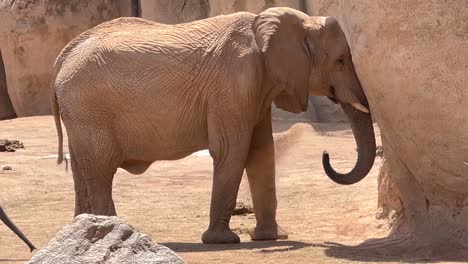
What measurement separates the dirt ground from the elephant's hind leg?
40cm

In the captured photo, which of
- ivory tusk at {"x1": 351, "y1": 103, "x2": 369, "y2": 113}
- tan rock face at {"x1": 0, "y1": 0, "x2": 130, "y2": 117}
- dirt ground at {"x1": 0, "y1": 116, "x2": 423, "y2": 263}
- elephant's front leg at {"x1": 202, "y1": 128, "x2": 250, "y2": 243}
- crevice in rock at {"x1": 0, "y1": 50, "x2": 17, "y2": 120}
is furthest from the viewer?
crevice in rock at {"x1": 0, "y1": 50, "x2": 17, "y2": 120}

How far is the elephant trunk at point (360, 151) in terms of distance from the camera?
28.4 feet

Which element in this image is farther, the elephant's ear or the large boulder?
the elephant's ear

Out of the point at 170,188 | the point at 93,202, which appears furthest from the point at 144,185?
the point at 93,202

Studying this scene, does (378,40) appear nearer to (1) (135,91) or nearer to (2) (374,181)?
(1) (135,91)

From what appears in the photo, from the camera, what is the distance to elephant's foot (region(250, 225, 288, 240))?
8.95 metres

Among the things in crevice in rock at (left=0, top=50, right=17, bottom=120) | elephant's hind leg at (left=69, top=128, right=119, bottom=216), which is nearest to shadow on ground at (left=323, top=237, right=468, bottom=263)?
elephant's hind leg at (left=69, top=128, right=119, bottom=216)

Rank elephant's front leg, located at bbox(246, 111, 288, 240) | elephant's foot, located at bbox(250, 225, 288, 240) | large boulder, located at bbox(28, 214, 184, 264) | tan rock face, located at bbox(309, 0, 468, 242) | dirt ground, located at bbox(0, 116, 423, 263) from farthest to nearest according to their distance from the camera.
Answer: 1. elephant's front leg, located at bbox(246, 111, 288, 240)
2. elephant's foot, located at bbox(250, 225, 288, 240)
3. dirt ground, located at bbox(0, 116, 423, 263)
4. tan rock face, located at bbox(309, 0, 468, 242)
5. large boulder, located at bbox(28, 214, 184, 264)

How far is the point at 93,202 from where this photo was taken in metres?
9.11

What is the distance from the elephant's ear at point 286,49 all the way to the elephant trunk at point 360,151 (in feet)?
1.17

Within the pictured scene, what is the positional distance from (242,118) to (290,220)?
1.52 metres

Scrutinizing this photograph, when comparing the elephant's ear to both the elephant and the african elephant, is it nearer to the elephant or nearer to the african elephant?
the african elephant

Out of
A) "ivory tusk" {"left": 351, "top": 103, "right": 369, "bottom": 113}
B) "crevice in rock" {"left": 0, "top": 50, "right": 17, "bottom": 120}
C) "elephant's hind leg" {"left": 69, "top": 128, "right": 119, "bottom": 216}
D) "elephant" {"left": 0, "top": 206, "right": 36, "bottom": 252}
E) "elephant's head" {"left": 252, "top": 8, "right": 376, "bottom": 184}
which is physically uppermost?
"elephant's head" {"left": 252, "top": 8, "right": 376, "bottom": 184}

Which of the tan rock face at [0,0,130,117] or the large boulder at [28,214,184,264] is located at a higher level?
the large boulder at [28,214,184,264]
